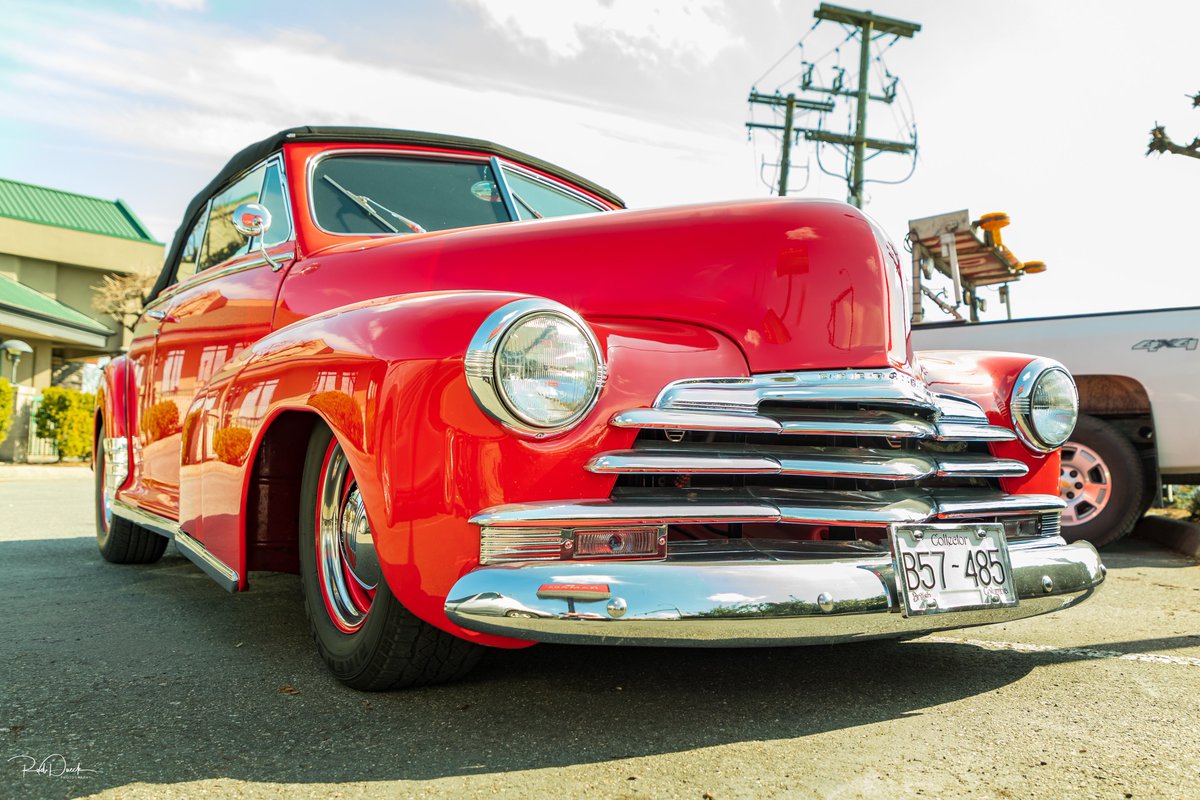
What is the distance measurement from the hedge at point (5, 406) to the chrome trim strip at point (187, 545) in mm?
11310

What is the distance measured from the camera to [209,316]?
143 inches

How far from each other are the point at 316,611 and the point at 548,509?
2.93 feet

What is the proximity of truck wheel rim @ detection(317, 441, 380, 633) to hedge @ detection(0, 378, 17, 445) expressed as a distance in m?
13.7

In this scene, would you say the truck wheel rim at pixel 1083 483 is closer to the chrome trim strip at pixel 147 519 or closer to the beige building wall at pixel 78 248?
the chrome trim strip at pixel 147 519

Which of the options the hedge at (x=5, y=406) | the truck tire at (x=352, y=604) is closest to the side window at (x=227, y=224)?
the truck tire at (x=352, y=604)

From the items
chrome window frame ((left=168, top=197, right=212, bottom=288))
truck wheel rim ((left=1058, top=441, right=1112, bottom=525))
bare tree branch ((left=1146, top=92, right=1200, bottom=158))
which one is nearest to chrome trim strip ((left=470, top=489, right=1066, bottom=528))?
chrome window frame ((left=168, top=197, right=212, bottom=288))

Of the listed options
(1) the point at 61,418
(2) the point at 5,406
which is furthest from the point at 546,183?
(1) the point at 61,418

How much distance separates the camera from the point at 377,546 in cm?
210

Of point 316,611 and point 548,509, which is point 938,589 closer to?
point 548,509

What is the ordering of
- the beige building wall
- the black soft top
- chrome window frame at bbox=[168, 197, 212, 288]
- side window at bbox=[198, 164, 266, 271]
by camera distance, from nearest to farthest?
the black soft top
side window at bbox=[198, 164, 266, 271]
chrome window frame at bbox=[168, 197, 212, 288]
the beige building wall

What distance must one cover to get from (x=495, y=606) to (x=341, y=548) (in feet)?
2.51

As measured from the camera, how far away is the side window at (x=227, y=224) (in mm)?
3688

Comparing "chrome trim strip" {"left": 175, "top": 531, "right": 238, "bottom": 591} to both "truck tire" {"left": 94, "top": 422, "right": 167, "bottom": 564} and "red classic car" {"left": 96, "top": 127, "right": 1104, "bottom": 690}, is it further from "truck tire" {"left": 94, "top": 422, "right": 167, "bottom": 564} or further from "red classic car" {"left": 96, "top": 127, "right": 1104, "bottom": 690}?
"truck tire" {"left": 94, "top": 422, "right": 167, "bottom": 564}

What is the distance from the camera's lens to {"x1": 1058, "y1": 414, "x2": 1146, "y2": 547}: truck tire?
5.16 meters
